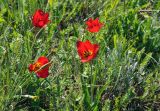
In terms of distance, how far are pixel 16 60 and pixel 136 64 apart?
24.0 inches

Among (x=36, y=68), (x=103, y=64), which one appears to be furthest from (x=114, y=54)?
(x=36, y=68)

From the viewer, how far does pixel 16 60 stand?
1.79 m

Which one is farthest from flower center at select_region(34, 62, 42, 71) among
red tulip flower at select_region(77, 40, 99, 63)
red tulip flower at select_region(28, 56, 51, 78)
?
red tulip flower at select_region(77, 40, 99, 63)

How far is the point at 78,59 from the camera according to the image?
74.5 inches

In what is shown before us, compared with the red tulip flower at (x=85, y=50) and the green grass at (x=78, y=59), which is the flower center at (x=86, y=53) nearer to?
the red tulip flower at (x=85, y=50)

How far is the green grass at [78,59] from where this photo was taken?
171 cm

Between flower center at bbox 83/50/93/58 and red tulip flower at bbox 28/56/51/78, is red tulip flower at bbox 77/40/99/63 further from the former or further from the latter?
red tulip flower at bbox 28/56/51/78

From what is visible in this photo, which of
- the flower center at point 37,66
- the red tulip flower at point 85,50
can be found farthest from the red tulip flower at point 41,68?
the red tulip flower at point 85,50

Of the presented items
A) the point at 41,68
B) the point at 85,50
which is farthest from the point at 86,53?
the point at 41,68

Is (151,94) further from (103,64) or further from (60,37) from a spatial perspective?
(60,37)

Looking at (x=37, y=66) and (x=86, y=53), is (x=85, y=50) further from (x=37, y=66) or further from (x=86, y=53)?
(x=37, y=66)

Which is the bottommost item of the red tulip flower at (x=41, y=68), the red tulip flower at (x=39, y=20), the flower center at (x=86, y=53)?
the red tulip flower at (x=41, y=68)

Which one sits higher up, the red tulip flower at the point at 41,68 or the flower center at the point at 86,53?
the flower center at the point at 86,53

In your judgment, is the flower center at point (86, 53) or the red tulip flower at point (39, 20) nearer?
the flower center at point (86, 53)
